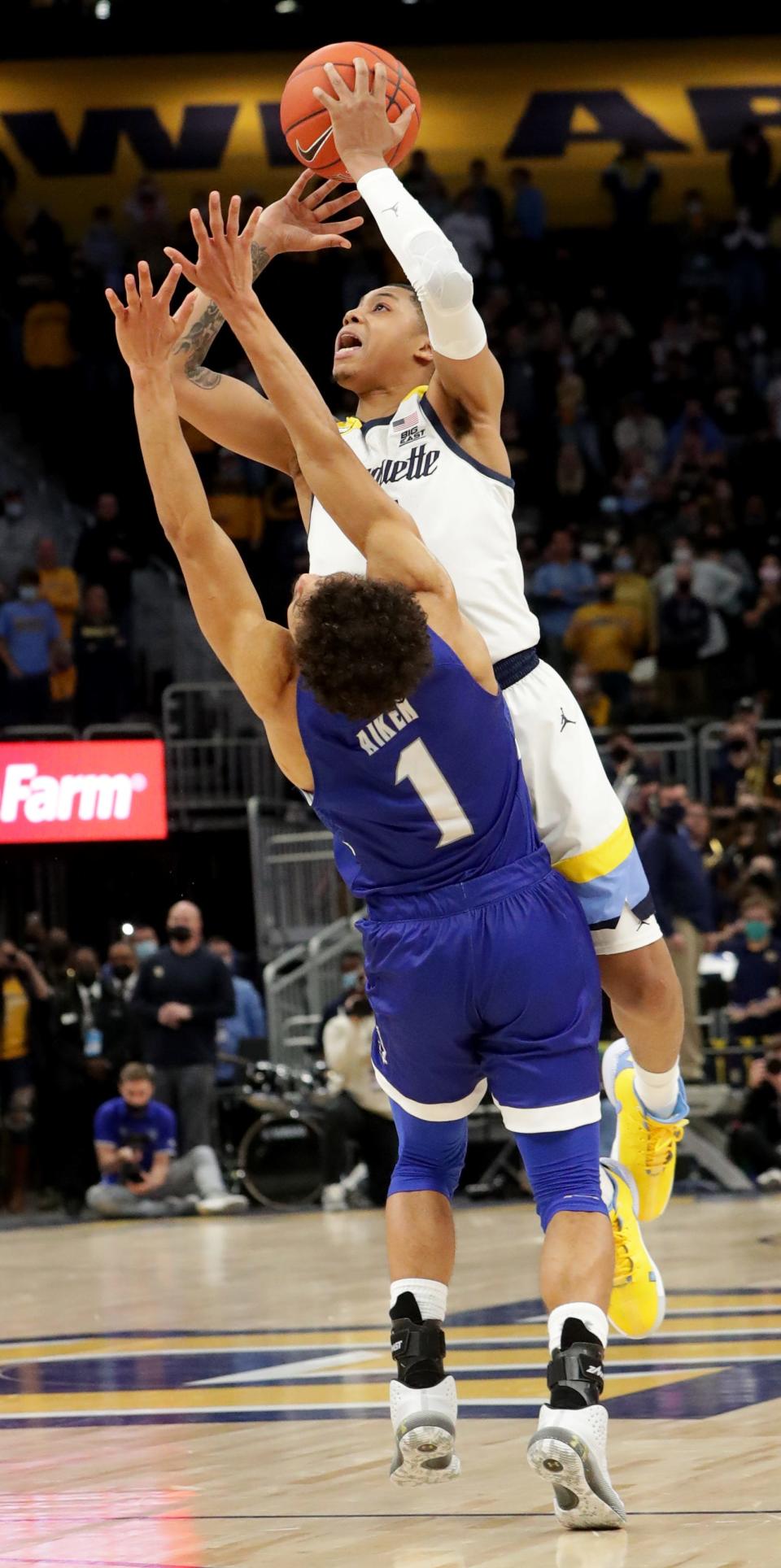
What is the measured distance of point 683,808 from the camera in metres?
12.7

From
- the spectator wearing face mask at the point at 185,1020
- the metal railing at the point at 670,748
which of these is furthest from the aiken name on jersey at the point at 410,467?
→ the metal railing at the point at 670,748

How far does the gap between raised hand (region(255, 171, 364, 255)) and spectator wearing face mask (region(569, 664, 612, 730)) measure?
37.6ft

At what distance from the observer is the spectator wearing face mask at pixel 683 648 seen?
17.3 meters

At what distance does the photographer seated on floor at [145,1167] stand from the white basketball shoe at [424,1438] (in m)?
9.07

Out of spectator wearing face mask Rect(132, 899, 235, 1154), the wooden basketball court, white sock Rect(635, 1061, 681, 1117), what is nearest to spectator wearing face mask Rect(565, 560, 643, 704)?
spectator wearing face mask Rect(132, 899, 235, 1154)

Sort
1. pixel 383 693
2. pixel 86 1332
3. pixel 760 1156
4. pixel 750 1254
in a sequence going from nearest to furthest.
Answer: pixel 383 693 → pixel 86 1332 → pixel 750 1254 → pixel 760 1156

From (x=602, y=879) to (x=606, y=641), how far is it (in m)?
12.8

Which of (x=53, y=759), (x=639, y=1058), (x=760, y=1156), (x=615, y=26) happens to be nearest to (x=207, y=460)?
(x=53, y=759)

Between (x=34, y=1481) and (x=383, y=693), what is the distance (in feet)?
5.85

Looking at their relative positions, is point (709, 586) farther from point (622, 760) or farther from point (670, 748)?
→ point (622, 760)

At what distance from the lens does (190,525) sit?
13.9 ft

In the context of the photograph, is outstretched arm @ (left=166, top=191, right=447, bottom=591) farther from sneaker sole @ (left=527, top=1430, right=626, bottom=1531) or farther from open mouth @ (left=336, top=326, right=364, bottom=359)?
sneaker sole @ (left=527, top=1430, right=626, bottom=1531)

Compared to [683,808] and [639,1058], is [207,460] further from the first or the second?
[639,1058]

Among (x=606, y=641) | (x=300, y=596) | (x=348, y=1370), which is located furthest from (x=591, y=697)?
(x=300, y=596)
